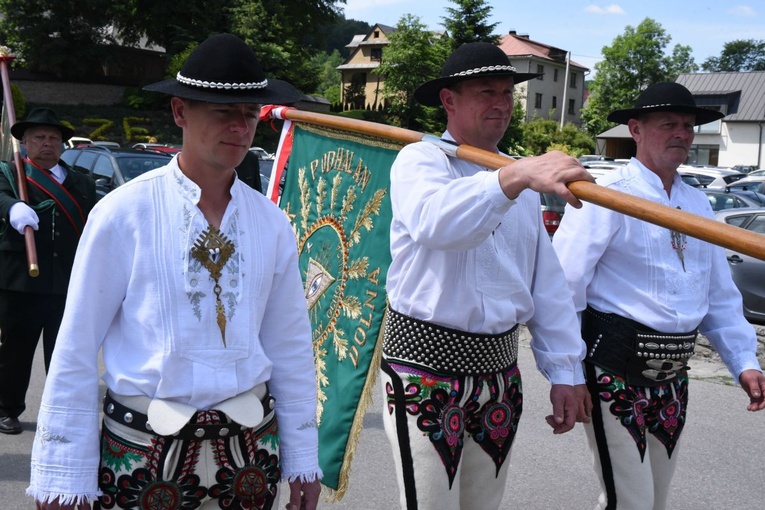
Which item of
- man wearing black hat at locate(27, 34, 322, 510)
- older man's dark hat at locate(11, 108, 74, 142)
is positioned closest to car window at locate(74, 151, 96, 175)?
older man's dark hat at locate(11, 108, 74, 142)

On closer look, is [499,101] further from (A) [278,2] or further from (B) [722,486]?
(A) [278,2]

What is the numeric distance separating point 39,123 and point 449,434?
382 cm

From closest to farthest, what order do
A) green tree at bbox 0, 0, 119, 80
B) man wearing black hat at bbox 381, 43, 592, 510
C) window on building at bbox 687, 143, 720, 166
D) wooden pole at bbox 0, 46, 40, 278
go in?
man wearing black hat at bbox 381, 43, 592, 510, wooden pole at bbox 0, 46, 40, 278, green tree at bbox 0, 0, 119, 80, window on building at bbox 687, 143, 720, 166

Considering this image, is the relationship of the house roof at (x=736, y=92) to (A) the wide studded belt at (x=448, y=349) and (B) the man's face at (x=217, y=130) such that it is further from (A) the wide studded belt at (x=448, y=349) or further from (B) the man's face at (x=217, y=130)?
(B) the man's face at (x=217, y=130)

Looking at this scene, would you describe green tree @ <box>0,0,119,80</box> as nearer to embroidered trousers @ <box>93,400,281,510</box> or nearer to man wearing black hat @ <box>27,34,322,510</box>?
man wearing black hat @ <box>27,34,322,510</box>

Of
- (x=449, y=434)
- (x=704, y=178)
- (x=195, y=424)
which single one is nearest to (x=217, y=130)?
(x=195, y=424)

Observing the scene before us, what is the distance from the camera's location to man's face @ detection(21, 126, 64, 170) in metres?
5.31

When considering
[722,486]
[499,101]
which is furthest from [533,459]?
[499,101]

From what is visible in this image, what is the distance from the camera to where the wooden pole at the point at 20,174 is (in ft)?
15.9

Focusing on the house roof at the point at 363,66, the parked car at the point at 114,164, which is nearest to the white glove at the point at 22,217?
the parked car at the point at 114,164

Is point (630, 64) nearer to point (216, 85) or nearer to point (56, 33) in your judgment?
point (56, 33)

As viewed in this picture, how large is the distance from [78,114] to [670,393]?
43.6 metres

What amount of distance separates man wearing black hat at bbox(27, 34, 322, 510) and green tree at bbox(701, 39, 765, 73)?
395 feet

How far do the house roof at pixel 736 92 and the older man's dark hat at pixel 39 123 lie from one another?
5741 centimetres
